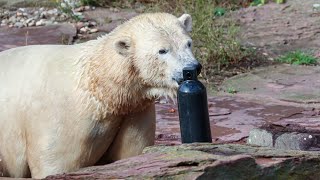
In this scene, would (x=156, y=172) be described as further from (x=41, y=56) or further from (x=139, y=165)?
(x=41, y=56)

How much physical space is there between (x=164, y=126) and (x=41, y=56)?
1.80 meters

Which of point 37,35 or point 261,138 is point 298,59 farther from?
point 261,138

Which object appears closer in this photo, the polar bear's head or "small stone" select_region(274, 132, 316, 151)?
the polar bear's head

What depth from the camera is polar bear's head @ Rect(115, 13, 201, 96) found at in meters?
4.24

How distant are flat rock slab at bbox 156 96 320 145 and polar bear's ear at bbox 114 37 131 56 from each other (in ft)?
4.87

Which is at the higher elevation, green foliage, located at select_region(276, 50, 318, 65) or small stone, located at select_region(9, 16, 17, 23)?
small stone, located at select_region(9, 16, 17, 23)

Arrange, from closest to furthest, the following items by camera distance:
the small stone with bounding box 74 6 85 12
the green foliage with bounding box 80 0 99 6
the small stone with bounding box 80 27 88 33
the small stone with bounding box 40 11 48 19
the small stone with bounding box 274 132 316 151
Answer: the small stone with bounding box 274 132 316 151, the small stone with bounding box 80 27 88 33, the small stone with bounding box 40 11 48 19, the small stone with bounding box 74 6 85 12, the green foliage with bounding box 80 0 99 6

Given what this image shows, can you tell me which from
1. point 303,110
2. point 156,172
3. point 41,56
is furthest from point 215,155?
point 303,110

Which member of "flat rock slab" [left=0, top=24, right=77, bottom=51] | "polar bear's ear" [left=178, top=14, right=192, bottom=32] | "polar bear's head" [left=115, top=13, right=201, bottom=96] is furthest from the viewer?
"flat rock slab" [left=0, top=24, right=77, bottom=51]

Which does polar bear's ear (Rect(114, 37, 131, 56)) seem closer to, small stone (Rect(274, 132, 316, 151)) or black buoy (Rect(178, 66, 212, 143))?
black buoy (Rect(178, 66, 212, 143))

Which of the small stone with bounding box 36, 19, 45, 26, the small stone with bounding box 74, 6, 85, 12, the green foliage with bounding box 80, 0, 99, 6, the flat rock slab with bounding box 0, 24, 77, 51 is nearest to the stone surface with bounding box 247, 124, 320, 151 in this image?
the flat rock slab with bounding box 0, 24, 77, 51

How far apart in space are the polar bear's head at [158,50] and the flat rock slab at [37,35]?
4409mm

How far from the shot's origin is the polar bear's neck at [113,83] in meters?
4.31

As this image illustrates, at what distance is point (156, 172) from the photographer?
10.9ft
